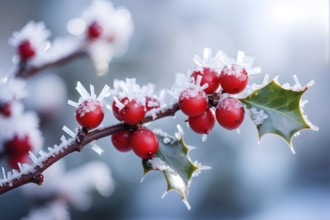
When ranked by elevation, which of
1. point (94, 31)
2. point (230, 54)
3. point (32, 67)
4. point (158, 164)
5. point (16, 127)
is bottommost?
point (158, 164)

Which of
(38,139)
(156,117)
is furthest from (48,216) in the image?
(156,117)

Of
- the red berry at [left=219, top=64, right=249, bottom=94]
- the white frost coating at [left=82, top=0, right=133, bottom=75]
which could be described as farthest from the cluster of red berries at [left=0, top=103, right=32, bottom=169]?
the red berry at [left=219, top=64, right=249, bottom=94]

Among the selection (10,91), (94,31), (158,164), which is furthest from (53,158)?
(94,31)

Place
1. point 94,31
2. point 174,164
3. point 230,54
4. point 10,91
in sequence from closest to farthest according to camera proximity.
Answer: point 174,164 < point 10,91 < point 94,31 < point 230,54

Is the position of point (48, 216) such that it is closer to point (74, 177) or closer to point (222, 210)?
point (74, 177)

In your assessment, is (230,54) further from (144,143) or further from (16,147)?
(144,143)

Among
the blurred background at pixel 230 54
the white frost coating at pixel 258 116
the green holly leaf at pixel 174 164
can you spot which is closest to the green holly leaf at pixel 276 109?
the white frost coating at pixel 258 116
